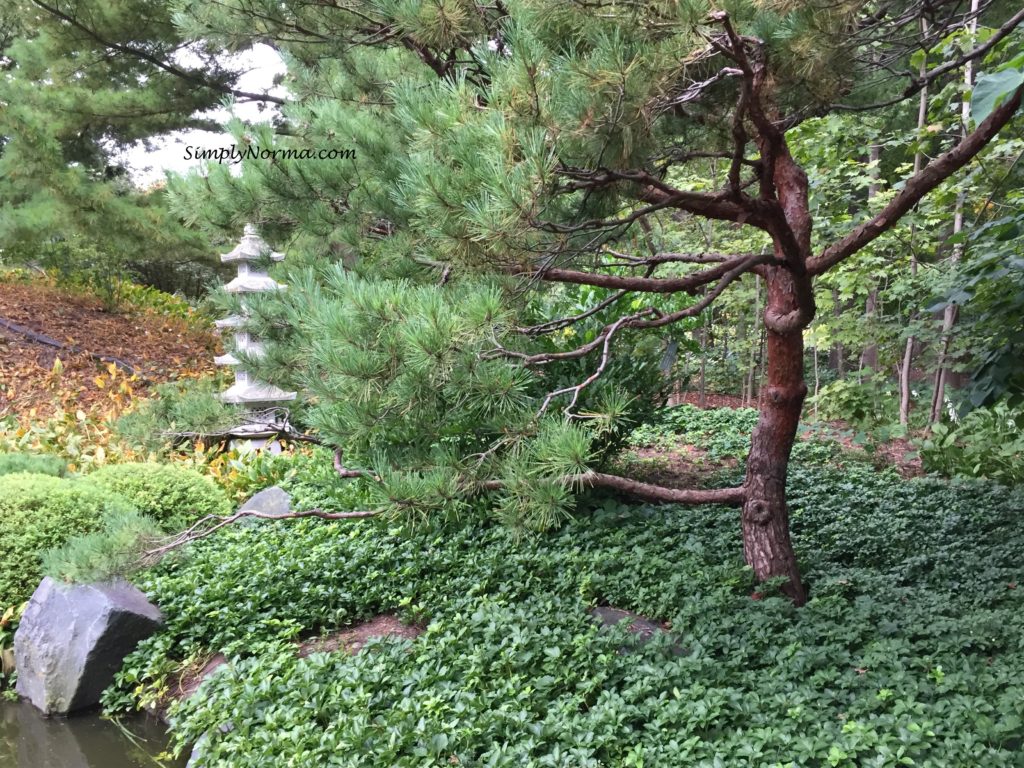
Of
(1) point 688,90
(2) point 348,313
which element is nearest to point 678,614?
(2) point 348,313

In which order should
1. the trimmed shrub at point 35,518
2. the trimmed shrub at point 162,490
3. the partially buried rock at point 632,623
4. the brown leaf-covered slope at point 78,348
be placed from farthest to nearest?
the brown leaf-covered slope at point 78,348 → the trimmed shrub at point 162,490 → the trimmed shrub at point 35,518 → the partially buried rock at point 632,623

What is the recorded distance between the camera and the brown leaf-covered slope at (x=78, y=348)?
21.2 ft

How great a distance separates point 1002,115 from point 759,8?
32.6 inches

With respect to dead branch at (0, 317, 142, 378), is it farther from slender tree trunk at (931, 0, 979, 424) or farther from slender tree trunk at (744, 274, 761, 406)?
slender tree trunk at (931, 0, 979, 424)

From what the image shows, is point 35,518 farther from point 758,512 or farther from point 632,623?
point 758,512

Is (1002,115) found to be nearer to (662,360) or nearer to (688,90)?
(688,90)

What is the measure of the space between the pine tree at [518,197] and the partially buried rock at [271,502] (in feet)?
A: 4.96

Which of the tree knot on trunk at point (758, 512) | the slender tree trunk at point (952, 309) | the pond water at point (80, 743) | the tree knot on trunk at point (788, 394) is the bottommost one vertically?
the pond water at point (80, 743)

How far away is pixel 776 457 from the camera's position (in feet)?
9.59

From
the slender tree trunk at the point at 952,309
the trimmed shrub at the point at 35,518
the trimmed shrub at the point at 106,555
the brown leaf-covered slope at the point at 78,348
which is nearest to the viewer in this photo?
the trimmed shrub at the point at 106,555

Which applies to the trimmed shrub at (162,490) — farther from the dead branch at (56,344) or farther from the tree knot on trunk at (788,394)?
the dead branch at (56,344)

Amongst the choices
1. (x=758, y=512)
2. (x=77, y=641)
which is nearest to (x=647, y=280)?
(x=758, y=512)

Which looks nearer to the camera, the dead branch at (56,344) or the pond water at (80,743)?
the pond water at (80,743)

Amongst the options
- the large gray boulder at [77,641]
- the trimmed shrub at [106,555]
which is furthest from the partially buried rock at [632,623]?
the large gray boulder at [77,641]
